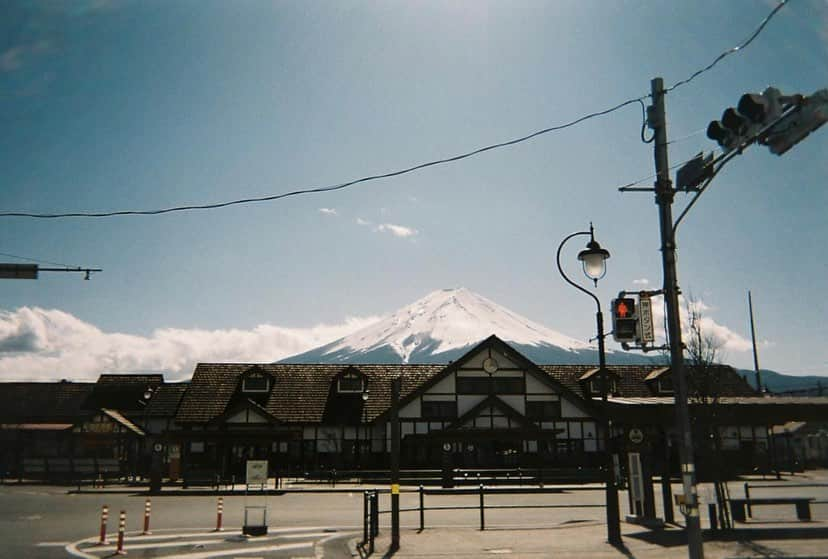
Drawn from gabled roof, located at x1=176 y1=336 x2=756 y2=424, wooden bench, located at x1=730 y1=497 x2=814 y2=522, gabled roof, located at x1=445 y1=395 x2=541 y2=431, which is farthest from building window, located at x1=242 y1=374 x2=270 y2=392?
wooden bench, located at x1=730 y1=497 x2=814 y2=522

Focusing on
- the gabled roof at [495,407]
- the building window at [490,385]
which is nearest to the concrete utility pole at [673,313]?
the gabled roof at [495,407]

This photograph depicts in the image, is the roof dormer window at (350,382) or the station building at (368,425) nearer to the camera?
the station building at (368,425)

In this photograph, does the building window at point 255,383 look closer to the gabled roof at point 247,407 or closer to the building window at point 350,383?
the gabled roof at point 247,407

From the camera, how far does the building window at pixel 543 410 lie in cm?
4081

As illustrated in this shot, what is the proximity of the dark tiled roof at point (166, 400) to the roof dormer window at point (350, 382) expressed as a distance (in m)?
10.9

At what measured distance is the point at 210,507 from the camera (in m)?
23.5

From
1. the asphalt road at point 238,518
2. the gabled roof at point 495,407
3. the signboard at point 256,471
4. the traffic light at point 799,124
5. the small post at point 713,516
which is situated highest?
the traffic light at point 799,124

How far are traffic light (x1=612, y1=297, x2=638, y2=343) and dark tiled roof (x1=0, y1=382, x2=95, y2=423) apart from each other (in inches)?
1935

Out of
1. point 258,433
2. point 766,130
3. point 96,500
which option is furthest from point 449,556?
point 258,433

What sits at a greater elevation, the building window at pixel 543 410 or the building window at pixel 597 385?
the building window at pixel 597 385

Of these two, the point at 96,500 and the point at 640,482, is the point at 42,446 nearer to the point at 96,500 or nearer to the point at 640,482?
the point at 96,500

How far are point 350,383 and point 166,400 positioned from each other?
1294 centimetres

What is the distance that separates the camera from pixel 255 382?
143ft

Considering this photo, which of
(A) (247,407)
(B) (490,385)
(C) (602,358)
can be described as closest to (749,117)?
(C) (602,358)
